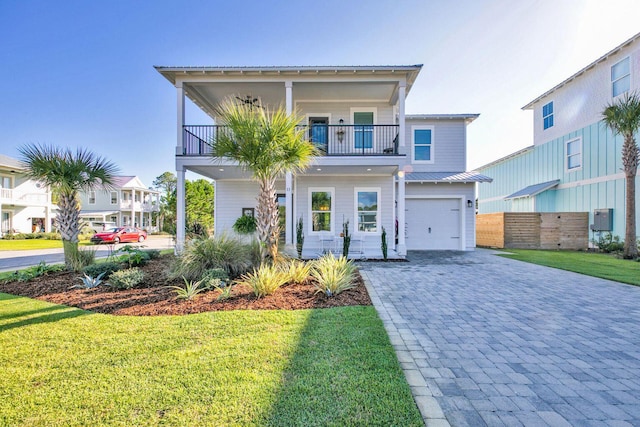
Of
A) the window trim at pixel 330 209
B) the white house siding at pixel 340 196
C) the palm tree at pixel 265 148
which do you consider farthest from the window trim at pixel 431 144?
the palm tree at pixel 265 148

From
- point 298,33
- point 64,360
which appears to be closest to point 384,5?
point 298,33

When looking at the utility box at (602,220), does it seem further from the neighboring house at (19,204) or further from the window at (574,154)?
the neighboring house at (19,204)

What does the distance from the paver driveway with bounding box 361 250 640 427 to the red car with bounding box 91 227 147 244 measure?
22412 mm

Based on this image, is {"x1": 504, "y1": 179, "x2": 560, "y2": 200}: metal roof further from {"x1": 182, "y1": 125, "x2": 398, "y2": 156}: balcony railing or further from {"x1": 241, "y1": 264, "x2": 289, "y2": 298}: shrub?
{"x1": 241, "y1": 264, "x2": 289, "y2": 298}: shrub

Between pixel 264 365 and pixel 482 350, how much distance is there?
8.29 ft

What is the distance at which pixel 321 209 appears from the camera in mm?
11938

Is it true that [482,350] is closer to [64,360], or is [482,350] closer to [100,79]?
[64,360]

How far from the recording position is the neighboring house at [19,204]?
22.8 m

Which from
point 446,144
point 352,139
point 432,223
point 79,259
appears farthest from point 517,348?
point 446,144

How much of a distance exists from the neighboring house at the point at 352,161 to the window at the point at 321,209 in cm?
4

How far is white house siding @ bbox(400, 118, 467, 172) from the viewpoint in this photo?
13.5 meters

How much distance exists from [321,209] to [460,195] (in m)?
6.65

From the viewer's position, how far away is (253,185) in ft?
41.6

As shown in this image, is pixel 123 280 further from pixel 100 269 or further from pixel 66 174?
pixel 66 174
